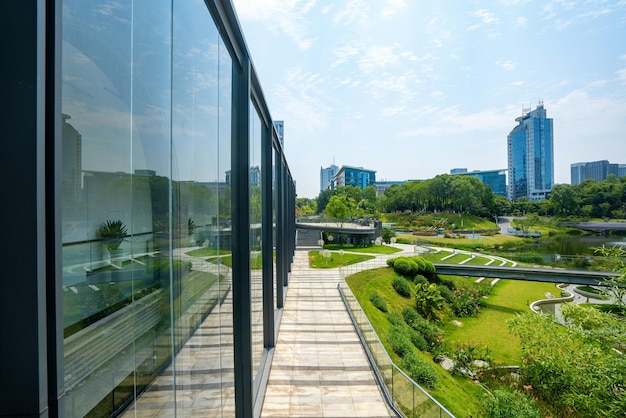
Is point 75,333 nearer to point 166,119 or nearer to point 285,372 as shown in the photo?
point 166,119

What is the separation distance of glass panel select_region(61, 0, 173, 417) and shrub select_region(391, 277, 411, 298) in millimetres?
25935

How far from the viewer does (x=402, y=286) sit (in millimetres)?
A: 26562

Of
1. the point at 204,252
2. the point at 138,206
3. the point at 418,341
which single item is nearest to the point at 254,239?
the point at 204,252

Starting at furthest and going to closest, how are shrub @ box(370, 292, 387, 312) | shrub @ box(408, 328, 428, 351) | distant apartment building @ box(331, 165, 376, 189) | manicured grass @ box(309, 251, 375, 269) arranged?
distant apartment building @ box(331, 165, 376, 189), manicured grass @ box(309, 251, 375, 269), shrub @ box(370, 292, 387, 312), shrub @ box(408, 328, 428, 351)

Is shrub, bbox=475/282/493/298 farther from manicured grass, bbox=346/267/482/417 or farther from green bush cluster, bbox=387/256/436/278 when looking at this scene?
manicured grass, bbox=346/267/482/417

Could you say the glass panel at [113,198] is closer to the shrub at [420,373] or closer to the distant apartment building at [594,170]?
the shrub at [420,373]

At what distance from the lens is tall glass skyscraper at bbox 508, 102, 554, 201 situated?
433 feet

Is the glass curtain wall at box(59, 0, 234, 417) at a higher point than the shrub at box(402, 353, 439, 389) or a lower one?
higher

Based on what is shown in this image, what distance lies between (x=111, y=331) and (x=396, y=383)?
6791 millimetres

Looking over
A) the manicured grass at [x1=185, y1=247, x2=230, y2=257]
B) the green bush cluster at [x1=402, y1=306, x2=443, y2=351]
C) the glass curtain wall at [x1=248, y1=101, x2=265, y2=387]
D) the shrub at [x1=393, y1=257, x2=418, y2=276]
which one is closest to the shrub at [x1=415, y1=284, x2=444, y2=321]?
the green bush cluster at [x1=402, y1=306, x2=443, y2=351]

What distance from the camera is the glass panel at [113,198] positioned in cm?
138

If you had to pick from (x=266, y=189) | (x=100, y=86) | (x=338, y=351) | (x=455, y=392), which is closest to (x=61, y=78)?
(x=100, y=86)

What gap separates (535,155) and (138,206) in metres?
161

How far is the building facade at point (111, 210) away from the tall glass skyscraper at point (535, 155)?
154618mm
